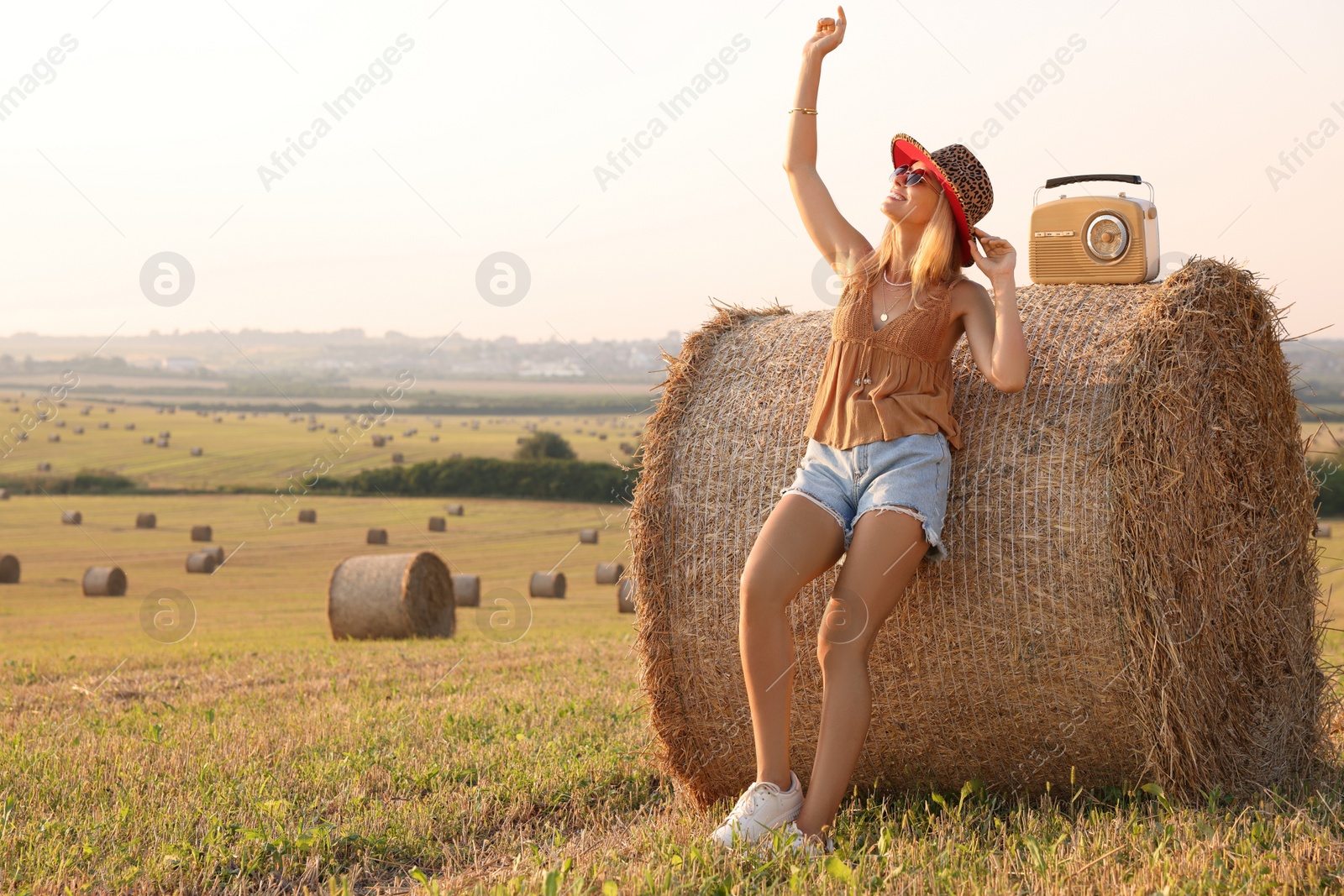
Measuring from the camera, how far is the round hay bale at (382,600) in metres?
14.6

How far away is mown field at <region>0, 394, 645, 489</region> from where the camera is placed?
4697 centimetres

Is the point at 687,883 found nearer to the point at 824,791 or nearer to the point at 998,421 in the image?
the point at 824,791

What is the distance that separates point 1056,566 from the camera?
13.7 feet

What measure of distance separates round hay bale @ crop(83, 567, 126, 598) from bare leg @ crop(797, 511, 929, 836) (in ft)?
68.9

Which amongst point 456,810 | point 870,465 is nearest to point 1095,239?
point 870,465

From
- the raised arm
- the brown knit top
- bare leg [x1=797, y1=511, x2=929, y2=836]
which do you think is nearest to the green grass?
bare leg [x1=797, y1=511, x2=929, y2=836]

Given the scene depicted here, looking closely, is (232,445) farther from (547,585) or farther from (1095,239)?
(1095,239)

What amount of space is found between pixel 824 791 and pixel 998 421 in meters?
1.55

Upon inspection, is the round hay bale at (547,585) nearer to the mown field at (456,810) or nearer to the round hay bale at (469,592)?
the round hay bale at (469,592)

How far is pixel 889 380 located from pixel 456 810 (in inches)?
93.6

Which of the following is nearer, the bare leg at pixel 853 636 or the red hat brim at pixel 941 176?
the bare leg at pixel 853 636

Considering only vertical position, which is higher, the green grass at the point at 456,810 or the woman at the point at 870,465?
the woman at the point at 870,465

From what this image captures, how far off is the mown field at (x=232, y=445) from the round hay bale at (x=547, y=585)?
15.1 m

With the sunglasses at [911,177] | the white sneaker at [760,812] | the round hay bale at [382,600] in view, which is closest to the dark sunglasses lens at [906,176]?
the sunglasses at [911,177]
